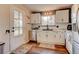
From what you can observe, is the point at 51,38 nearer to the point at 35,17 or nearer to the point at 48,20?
the point at 48,20

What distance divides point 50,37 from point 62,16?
3.34 feet

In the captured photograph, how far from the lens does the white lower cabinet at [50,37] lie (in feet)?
13.8

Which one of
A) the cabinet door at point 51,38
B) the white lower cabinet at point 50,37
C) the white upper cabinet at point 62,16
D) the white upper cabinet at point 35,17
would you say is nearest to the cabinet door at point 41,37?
the white lower cabinet at point 50,37

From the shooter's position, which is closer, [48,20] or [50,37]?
[50,37]

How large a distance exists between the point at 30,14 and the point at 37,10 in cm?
37

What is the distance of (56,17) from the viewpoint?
4781 millimetres

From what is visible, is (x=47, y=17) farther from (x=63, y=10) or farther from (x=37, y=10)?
(x=63, y=10)

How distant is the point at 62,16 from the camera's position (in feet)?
14.8

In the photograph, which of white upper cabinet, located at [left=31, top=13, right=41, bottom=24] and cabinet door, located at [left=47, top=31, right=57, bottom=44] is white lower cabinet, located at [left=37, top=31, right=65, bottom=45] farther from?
white upper cabinet, located at [left=31, top=13, right=41, bottom=24]

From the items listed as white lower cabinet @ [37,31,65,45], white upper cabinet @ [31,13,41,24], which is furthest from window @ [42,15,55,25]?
white lower cabinet @ [37,31,65,45]

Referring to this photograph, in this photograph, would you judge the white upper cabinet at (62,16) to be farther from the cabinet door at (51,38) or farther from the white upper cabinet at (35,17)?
the white upper cabinet at (35,17)

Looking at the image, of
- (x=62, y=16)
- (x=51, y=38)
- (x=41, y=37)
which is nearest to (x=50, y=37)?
(x=51, y=38)

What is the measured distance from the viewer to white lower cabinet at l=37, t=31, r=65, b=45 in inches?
165
